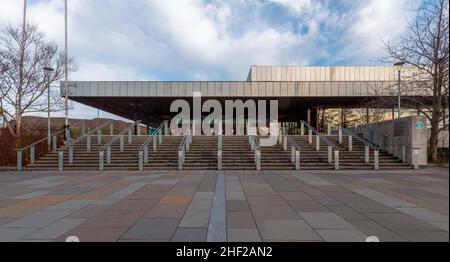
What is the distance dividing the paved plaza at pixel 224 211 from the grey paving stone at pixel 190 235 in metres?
0.02

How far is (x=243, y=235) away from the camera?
465cm

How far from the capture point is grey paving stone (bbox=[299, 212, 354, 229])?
5.15m

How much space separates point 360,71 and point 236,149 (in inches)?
1092

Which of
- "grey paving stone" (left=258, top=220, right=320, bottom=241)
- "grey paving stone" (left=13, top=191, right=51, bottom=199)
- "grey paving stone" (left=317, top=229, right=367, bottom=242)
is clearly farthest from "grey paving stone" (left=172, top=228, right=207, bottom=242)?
"grey paving stone" (left=13, top=191, right=51, bottom=199)

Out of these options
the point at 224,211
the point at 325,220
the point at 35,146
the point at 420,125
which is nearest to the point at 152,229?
the point at 224,211


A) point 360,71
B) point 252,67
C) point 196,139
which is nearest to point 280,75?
point 252,67

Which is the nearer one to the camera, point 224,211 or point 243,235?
point 243,235

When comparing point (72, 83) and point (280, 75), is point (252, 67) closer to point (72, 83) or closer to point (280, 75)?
point (280, 75)

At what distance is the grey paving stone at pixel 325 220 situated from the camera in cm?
515

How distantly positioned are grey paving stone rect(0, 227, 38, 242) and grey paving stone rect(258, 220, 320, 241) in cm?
392

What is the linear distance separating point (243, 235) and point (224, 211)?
5.28ft

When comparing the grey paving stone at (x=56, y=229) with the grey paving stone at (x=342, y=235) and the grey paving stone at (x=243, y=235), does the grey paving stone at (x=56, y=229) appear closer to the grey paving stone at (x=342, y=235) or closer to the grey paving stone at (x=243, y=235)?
the grey paving stone at (x=243, y=235)

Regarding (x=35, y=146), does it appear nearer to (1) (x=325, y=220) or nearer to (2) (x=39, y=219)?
(2) (x=39, y=219)
